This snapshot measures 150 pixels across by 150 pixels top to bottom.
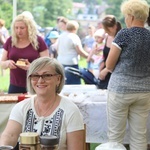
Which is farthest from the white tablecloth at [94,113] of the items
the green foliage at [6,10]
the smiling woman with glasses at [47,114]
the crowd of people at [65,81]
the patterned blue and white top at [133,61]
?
the green foliage at [6,10]

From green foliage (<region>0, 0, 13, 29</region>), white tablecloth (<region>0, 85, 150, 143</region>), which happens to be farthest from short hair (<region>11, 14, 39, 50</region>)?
green foliage (<region>0, 0, 13, 29</region>)

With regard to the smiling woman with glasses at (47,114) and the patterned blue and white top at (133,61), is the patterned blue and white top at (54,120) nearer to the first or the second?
the smiling woman with glasses at (47,114)

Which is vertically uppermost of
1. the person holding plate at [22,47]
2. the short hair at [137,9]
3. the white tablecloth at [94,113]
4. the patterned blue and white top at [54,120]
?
the short hair at [137,9]

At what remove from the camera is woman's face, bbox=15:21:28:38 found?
155 inches

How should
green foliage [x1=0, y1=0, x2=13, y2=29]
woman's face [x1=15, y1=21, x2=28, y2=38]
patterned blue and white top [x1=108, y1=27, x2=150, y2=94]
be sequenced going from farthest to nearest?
1. green foliage [x1=0, y1=0, x2=13, y2=29]
2. woman's face [x1=15, y1=21, x2=28, y2=38]
3. patterned blue and white top [x1=108, y1=27, x2=150, y2=94]

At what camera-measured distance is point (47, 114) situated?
2152mm

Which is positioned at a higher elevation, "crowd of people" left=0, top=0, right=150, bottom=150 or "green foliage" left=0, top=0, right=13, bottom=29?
"green foliage" left=0, top=0, right=13, bottom=29

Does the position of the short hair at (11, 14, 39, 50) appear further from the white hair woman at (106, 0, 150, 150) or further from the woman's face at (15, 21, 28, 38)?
the white hair woman at (106, 0, 150, 150)

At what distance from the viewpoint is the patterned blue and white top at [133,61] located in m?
3.12

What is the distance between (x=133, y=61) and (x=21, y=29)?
4.14 feet

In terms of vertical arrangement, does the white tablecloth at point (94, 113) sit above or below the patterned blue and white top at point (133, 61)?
below

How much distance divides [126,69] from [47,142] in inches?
67.2

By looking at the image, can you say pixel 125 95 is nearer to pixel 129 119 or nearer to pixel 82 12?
pixel 129 119

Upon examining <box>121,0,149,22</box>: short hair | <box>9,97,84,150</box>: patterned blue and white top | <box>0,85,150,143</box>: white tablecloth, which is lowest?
<box>0,85,150,143</box>: white tablecloth
